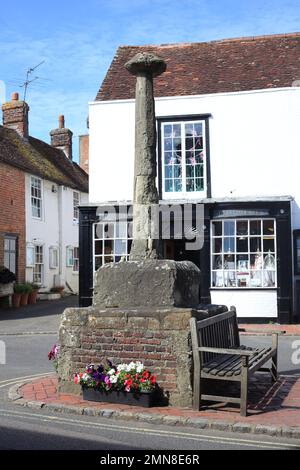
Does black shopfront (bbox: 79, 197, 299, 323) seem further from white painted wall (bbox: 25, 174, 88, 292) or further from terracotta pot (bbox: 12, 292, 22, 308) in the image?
white painted wall (bbox: 25, 174, 88, 292)

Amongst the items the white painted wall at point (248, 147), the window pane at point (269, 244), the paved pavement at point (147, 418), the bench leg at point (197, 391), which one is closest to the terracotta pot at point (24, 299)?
the white painted wall at point (248, 147)

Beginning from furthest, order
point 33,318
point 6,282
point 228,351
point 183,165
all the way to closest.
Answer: point 6,282 < point 33,318 < point 183,165 < point 228,351

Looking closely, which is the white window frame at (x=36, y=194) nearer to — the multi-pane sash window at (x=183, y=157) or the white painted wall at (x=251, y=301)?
the multi-pane sash window at (x=183, y=157)

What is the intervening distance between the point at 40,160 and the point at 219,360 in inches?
814

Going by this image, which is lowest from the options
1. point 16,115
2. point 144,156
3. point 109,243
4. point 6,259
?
point 6,259

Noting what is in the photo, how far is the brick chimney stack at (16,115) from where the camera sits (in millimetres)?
25797

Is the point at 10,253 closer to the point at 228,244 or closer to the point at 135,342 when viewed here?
the point at 228,244

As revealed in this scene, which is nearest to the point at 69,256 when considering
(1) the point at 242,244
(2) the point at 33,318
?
(2) the point at 33,318

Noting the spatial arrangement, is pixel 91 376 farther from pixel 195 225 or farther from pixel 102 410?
pixel 195 225

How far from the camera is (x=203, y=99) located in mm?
16641

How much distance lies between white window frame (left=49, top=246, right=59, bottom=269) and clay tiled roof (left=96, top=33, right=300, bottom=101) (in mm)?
9622

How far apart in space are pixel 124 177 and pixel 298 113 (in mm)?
5239

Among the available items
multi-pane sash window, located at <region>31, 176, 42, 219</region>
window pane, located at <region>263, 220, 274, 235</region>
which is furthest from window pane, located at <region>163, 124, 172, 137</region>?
multi-pane sash window, located at <region>31, 176, 42, 219</region>

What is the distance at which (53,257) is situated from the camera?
26203 mm
